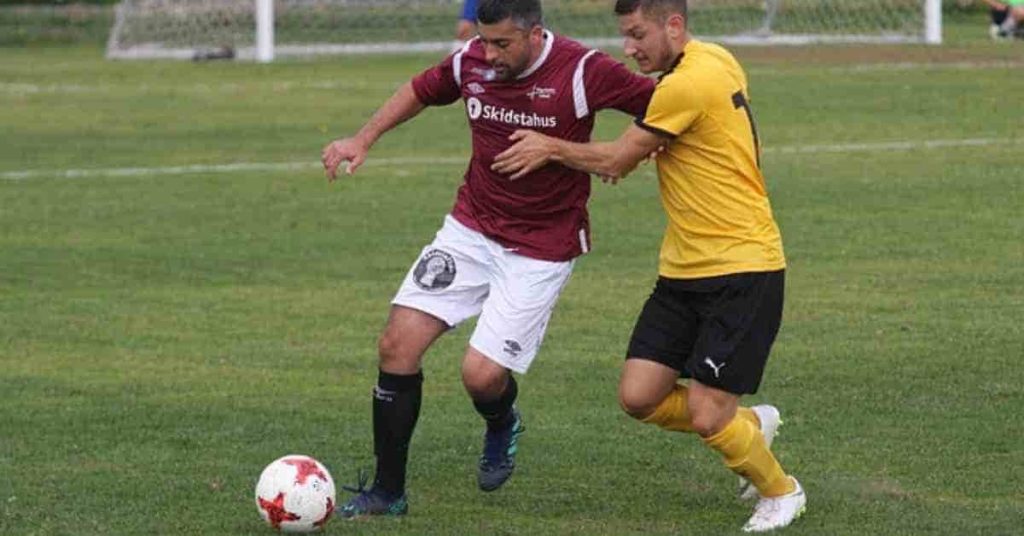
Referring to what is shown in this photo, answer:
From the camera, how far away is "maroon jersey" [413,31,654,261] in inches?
319

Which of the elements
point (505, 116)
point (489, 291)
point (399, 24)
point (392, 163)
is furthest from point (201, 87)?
point (505, 116)

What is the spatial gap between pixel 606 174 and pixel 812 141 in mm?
14563

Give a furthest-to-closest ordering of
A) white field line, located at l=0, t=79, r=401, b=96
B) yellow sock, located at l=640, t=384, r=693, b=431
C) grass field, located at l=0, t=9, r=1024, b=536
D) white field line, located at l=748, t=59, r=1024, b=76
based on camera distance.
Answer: white field line, located at l=0, t=79, r=401, b=96, white field line, located at l=748, t=59, r=1024, b=76, grass field, located at l=0, t=9, r=1024, b=536, yellow sock, located at l=640, t=384, r=693, b=431

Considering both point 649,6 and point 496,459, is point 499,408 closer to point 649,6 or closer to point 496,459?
point 496,459

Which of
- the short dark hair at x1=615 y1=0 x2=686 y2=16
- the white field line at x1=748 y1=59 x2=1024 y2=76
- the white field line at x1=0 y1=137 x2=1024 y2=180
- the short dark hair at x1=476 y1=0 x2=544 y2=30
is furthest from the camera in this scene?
the white field line at x1=748 y1=59 x2=1024 y2=76

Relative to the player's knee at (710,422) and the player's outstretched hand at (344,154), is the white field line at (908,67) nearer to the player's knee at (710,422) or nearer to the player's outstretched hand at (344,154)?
the player's outstretched hand at (344,154)

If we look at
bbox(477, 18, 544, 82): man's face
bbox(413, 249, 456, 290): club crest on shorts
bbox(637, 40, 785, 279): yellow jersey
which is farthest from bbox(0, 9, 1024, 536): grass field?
bbox(477, 18, 544, 82): man's face

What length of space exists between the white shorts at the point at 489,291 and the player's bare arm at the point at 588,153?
65 cm

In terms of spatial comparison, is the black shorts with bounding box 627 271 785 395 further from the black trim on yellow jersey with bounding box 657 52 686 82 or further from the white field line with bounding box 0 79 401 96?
the white field line with bounding box 0 79 401 96

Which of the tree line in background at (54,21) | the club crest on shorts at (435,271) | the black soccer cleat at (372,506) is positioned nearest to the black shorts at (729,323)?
the club crest on shorts at (435,271)

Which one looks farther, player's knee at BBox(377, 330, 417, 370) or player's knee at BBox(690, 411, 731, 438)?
player's knee at BBox(377, 330, 417, 370)

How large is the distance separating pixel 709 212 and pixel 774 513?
1.10 metres

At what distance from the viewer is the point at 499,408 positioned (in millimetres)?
8547

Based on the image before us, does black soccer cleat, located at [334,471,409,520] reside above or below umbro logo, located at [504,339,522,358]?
below
